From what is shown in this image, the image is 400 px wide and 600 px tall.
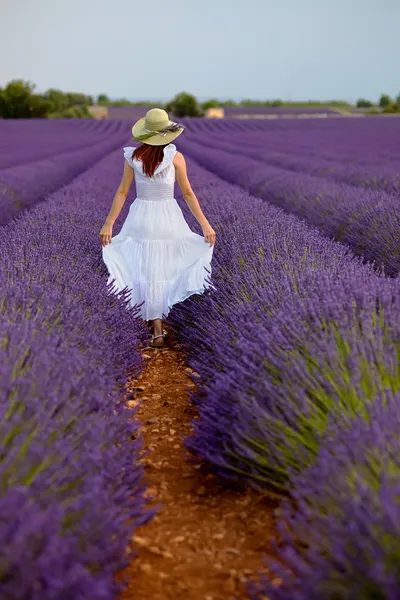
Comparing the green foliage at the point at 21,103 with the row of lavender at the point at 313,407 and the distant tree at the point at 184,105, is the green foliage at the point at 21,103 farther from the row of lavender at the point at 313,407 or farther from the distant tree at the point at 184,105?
the row of lavender at the point at 313,407

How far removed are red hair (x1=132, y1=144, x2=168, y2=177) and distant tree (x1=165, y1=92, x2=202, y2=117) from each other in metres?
58.7

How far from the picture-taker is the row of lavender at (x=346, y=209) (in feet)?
16.3

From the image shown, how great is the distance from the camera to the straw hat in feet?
11.6

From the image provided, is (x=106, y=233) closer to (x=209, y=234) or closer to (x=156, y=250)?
(x=156, y=250)

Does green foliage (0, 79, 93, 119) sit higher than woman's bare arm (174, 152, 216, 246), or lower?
higher

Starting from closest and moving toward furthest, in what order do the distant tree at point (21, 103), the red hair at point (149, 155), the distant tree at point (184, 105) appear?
the red hair at point (149, 155) → the distant tree at point (21, 103) → the distant tree at point (184, 105)

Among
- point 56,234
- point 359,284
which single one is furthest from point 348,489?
point 56,234

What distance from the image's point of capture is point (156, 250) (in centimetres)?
388

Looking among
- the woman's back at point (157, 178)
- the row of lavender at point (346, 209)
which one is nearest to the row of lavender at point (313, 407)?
the woman's back at point (157, 178)

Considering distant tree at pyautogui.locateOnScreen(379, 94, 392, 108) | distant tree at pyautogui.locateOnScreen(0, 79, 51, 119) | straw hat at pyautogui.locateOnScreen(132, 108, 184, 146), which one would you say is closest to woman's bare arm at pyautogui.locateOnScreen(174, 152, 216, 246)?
straw hat at pyautogui.locateOnScreen(132, 108, 184, 146)

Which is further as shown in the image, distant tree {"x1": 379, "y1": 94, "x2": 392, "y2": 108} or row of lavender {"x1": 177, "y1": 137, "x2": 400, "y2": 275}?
distant tree {"x1": 379, "y1": 94, "x2": 392, "y2": 108}

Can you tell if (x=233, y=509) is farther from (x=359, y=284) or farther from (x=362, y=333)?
(x=359, y=284)

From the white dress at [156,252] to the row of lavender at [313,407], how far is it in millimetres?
345

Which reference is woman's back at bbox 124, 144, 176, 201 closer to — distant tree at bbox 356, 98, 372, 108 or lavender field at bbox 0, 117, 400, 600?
lavender field at bbox 0, 117, 400, 600
